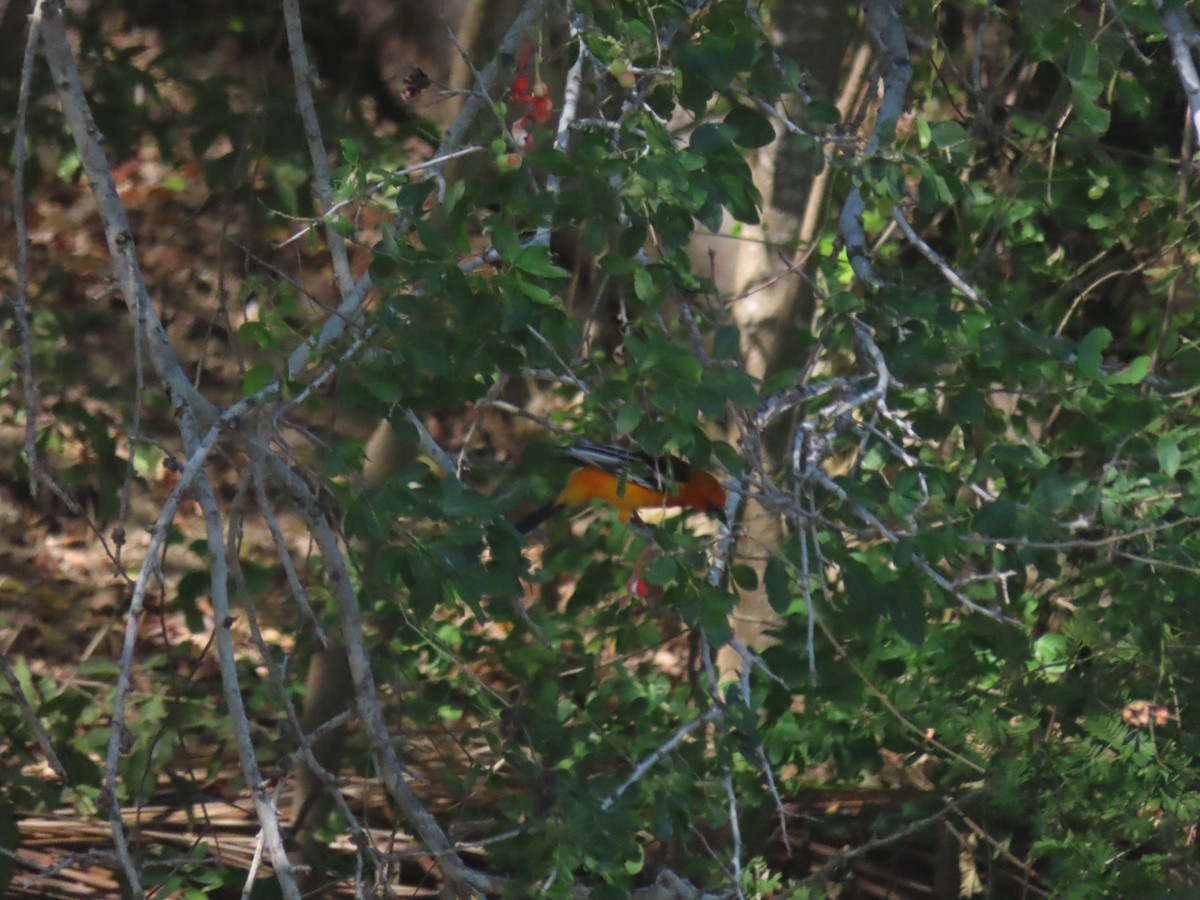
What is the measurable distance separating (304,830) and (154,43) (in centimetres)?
378

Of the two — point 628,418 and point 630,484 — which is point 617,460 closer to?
point 630,484

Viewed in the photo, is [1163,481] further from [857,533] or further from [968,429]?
[857,533]

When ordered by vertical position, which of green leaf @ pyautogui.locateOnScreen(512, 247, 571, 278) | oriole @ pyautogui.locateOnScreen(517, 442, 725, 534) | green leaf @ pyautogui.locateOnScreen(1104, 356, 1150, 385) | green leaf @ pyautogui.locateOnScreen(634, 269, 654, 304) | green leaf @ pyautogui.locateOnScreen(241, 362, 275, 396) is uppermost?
green leaf @ pyautogui.locateOnScreen(512, 247, 571, 278)

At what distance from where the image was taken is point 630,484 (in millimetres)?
2812

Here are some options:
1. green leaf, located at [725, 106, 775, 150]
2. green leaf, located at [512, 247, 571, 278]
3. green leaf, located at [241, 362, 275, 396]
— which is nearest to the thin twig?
green leaf, located at [241, 362, 275, 396]

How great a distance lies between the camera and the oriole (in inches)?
96.2

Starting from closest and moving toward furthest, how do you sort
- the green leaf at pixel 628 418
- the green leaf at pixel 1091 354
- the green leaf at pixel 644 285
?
the green leaf at pixel 628 418 → the green leaf at pixel 644 285 → the green leaf at pixel 1091 354

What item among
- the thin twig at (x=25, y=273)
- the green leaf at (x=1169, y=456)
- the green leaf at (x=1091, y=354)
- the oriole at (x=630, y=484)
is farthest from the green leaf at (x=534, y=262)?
the green leaf at (x=1169, y=456)

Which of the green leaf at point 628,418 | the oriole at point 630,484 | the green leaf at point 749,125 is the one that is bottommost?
the oriole at point 630,484

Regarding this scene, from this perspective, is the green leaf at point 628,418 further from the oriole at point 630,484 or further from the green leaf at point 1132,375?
the green leaf at point 1132,375

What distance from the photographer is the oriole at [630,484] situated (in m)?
2.44

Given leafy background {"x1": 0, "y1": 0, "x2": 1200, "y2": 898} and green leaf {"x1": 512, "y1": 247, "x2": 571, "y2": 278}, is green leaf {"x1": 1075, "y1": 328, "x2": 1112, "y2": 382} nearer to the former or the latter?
leafy background {"x1": 0, "y1": 0, "x2": 1200, "y2": 898}

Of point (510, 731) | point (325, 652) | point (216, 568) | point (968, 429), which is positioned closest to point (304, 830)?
point (325, 652)

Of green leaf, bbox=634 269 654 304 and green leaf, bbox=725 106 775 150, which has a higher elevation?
green leaf, bbox=725 106 775 150
